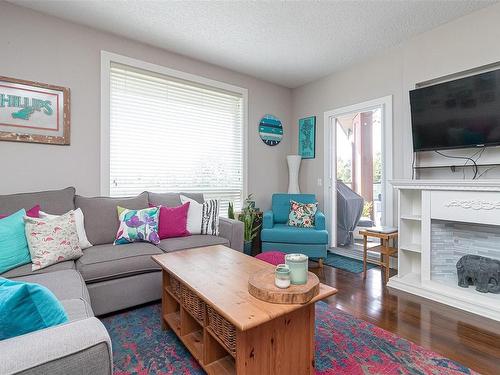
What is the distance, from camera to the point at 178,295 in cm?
169

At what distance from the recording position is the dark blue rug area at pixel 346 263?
3.12 metres

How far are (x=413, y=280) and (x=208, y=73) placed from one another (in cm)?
333

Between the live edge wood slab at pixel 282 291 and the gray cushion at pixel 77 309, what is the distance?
73 centimetres

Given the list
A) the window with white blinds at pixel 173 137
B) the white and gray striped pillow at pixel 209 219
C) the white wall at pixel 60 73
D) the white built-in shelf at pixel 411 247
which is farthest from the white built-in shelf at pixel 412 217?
the white wall at pixel 60 73

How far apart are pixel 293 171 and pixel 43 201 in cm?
310

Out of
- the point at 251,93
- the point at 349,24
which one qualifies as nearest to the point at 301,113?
the point at 251,93

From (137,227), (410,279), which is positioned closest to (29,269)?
(137,227)

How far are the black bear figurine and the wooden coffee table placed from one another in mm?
1738

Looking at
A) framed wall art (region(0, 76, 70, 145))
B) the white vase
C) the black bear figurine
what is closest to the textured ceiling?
framed wall art (region(0, 76, 70, 145))

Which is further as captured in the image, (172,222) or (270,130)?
(270,130)

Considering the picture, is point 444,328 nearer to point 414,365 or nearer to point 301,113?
point 414,365

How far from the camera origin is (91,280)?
185 cm

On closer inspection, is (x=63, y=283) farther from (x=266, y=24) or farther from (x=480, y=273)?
(x=480, y=273)

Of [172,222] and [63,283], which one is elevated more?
[172,222]
